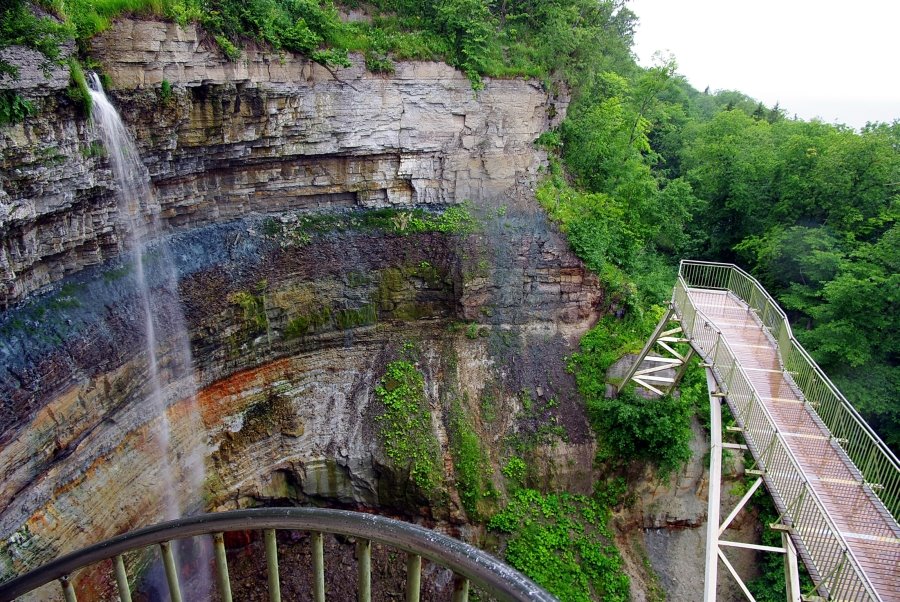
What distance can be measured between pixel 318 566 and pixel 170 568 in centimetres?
87

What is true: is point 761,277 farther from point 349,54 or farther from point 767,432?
point 349,54

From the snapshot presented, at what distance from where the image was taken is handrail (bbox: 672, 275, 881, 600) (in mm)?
6188

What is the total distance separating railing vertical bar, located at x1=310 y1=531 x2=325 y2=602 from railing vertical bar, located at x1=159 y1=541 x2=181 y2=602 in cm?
81

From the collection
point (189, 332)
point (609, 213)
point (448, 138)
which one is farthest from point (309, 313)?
point (609, 213)

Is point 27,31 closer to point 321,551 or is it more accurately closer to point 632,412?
point 321,551

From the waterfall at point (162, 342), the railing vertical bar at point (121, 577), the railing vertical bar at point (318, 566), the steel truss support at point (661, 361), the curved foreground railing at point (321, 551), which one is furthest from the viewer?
the steel truss support at point (661, 361)

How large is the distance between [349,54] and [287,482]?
9740 mm

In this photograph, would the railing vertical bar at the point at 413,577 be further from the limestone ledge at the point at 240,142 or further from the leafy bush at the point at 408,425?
the leafy bush at the point at 408,425

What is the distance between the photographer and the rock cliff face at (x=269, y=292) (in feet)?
28.8

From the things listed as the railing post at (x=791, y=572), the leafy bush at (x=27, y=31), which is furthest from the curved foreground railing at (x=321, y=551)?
the leafy bush at (x=27, y=31)

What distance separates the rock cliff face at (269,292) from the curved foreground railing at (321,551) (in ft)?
20.9

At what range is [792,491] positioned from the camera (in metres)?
7.36

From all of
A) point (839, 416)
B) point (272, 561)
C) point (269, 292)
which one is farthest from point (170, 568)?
point (269, 292)

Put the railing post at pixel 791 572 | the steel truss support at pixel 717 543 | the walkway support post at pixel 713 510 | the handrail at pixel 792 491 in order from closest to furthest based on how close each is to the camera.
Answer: the handrail at pixel 792 491
the railing post at pixel 791 572
the steel truss support at pixel 717 543
the walkway support post at pixel 713 510
